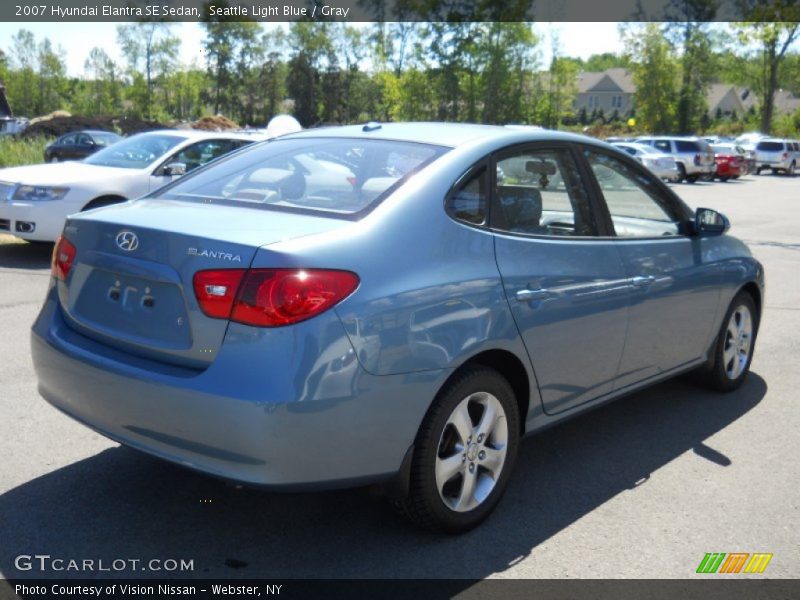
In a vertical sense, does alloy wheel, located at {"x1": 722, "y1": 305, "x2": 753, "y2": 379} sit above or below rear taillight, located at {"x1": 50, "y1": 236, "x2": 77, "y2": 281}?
below

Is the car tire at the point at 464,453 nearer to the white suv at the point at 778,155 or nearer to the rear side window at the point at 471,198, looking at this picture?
the rear side window at the point at 471,198

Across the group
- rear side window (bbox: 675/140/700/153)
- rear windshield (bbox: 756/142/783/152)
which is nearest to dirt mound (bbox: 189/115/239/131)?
rear side window (bbox: 675/140/700/153)

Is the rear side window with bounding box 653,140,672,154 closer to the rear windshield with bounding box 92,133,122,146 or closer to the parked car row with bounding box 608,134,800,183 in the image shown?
the parked car row with bounding box 608,134,800,183

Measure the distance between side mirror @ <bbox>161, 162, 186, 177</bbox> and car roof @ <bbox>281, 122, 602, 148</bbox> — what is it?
617 centimetres

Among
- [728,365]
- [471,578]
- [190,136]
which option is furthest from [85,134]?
[471,578]

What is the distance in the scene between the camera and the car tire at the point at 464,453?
3.49 m

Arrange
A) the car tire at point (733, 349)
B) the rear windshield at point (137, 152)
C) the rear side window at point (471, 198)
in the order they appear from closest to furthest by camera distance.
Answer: the rear side window at point (471, 198), the car tire at point (733, 349), the rear windshield at point (137, 152)

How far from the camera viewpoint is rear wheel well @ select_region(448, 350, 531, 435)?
3771mm

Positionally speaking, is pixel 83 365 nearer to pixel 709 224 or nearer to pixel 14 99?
pixel 709 224

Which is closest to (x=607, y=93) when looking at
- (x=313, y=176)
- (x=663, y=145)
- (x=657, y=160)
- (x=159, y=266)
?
(x=663, y=145)

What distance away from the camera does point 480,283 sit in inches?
144

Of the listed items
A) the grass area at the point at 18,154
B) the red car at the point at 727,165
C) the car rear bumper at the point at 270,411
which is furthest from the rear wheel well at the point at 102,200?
the red car at the point at 727,165

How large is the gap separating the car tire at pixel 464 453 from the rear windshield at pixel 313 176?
2.76ft

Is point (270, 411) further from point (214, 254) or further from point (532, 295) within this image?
point (532, 295)
